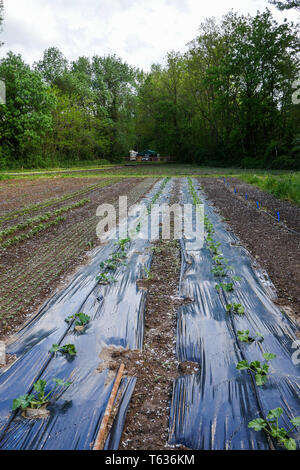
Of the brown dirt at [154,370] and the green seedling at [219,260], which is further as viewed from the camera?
the green seedling at [219,260]

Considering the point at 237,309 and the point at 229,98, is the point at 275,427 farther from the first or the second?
the point at 229,98

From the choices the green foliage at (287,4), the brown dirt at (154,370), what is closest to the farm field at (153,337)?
the brown dirt at (154,370)

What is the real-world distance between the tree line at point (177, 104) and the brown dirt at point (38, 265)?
49.7ft

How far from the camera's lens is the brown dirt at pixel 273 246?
145 inches

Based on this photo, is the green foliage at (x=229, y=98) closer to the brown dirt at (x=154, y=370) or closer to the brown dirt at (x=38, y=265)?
the brown dirt at (x=38, y=265)

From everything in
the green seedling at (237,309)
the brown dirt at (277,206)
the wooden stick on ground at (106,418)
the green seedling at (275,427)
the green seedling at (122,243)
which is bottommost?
the wooden stick on ground at (106,418)

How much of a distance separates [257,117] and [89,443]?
28.9 m

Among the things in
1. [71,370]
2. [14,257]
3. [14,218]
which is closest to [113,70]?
[14,218]

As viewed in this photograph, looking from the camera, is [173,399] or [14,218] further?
[14,218]

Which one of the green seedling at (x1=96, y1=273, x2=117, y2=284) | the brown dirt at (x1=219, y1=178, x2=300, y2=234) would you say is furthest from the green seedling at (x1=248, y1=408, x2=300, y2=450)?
the brown dirt at (x1=219, y1=178, x2=300, y2=234)

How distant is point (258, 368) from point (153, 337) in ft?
3.12

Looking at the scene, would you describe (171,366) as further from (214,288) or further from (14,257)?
(14,257)

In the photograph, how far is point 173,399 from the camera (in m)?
2.05

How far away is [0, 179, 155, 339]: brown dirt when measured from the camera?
3338 millimetres
